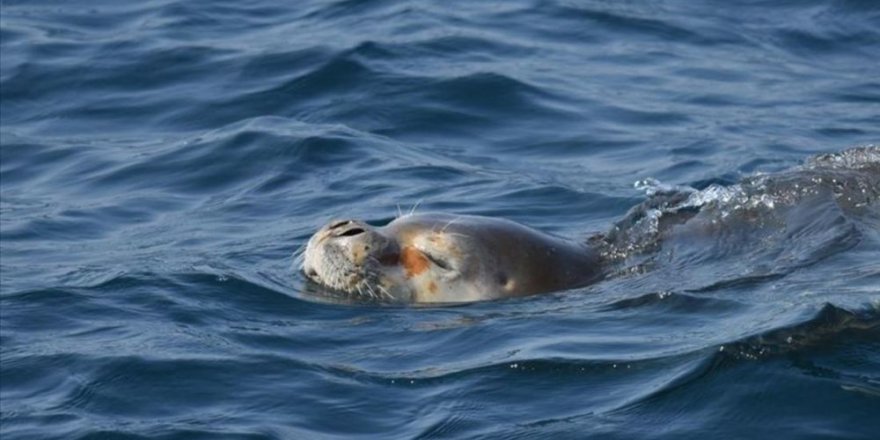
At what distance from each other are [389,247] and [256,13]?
7951 mm

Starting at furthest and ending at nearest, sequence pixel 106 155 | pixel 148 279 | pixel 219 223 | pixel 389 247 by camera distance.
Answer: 1. pixel 106 155
2. pixel 219 223
3. pixel 148 279
4. pixel 389 247

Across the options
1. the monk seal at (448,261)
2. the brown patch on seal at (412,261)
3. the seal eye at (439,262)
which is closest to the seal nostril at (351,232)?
the monk seal at (448,261)

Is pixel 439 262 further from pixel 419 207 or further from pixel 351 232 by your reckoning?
pixel 419 207

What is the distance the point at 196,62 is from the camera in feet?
46.2

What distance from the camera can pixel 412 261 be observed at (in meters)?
8.05

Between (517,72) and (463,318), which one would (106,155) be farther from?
(463,318)

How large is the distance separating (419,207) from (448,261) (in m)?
2.55

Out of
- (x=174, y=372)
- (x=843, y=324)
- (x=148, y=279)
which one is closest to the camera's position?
(x=843, y=324)

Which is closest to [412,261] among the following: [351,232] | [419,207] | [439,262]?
[439,262]

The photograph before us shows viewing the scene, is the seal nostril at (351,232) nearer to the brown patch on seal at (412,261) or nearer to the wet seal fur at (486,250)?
the wet seal fur at (486,250)

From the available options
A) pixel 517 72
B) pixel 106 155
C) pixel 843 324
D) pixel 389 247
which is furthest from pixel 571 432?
pixel 517 72

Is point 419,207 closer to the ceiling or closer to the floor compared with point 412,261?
closer to the floor

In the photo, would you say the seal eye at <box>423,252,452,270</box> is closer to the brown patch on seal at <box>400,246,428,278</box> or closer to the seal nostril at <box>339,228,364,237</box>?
the brown patch on seal at <box>400,246,428,278</box>

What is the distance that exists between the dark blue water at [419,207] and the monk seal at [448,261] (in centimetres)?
14
